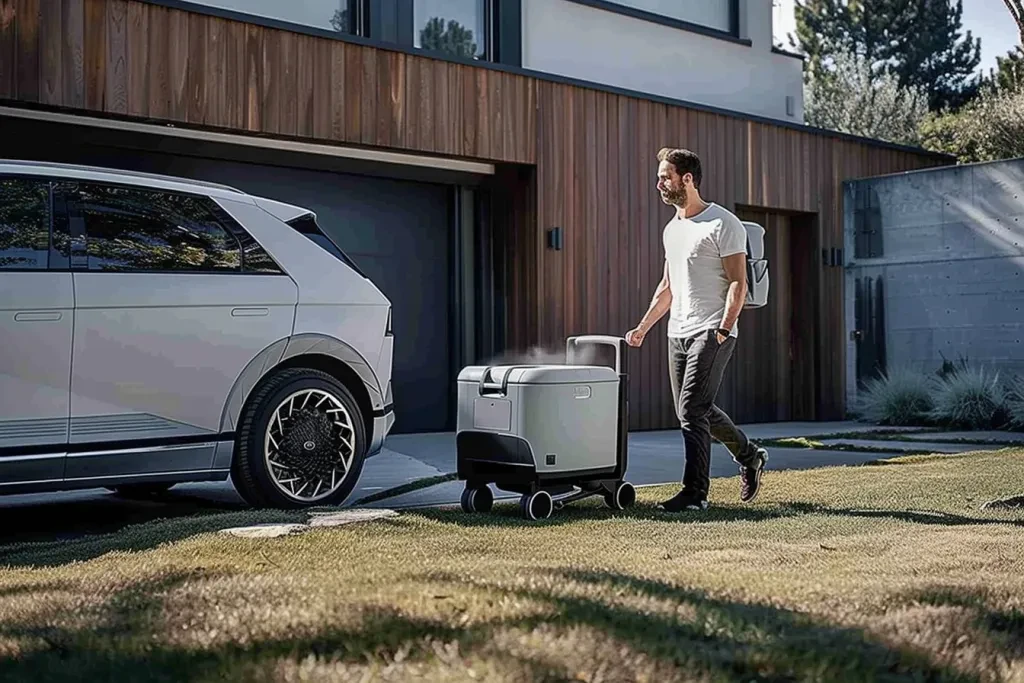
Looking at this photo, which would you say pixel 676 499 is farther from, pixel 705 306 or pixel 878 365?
pixel 878 365

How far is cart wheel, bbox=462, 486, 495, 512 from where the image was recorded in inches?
252

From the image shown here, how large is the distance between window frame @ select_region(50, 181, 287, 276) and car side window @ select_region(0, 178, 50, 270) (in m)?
0.05

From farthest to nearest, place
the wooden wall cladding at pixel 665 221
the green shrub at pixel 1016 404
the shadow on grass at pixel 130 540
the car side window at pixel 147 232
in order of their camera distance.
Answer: the green shrub at pixel 1016 404
the wooden wall cladding at pixel 665 221
the car side window at pixel 147 232
the shadow on grass at pixel 130 540

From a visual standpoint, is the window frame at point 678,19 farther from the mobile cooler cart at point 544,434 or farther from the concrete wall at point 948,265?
the mobile cooler cart at point 544,434

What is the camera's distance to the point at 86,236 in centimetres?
603

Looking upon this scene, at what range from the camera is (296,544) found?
5055 millimetres

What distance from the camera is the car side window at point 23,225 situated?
581 centimetres

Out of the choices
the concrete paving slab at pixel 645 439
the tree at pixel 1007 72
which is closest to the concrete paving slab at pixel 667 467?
the concrete paving slab at pixel 645 439

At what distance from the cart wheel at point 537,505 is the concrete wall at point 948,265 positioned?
971 cm

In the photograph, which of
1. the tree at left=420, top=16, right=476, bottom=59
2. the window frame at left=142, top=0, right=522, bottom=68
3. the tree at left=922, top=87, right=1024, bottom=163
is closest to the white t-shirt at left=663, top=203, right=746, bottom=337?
the window frame at left=142, top=0, right=522, bottom=68

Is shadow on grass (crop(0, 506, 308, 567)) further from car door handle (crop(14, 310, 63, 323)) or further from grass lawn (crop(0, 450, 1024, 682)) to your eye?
car door handle (crop(14, 310, 63, 323))

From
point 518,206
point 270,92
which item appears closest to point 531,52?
point 518,206

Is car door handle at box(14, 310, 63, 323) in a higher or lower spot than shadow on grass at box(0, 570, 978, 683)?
higher

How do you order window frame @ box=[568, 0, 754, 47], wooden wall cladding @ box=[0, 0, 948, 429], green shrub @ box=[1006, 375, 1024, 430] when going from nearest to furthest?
wooden wall cladding @ box=[0, 0, 948, 429]
green shrub @ box=[1006, 375, 1024, 430]
window frame @ box=[568, 0, 754, 47]
